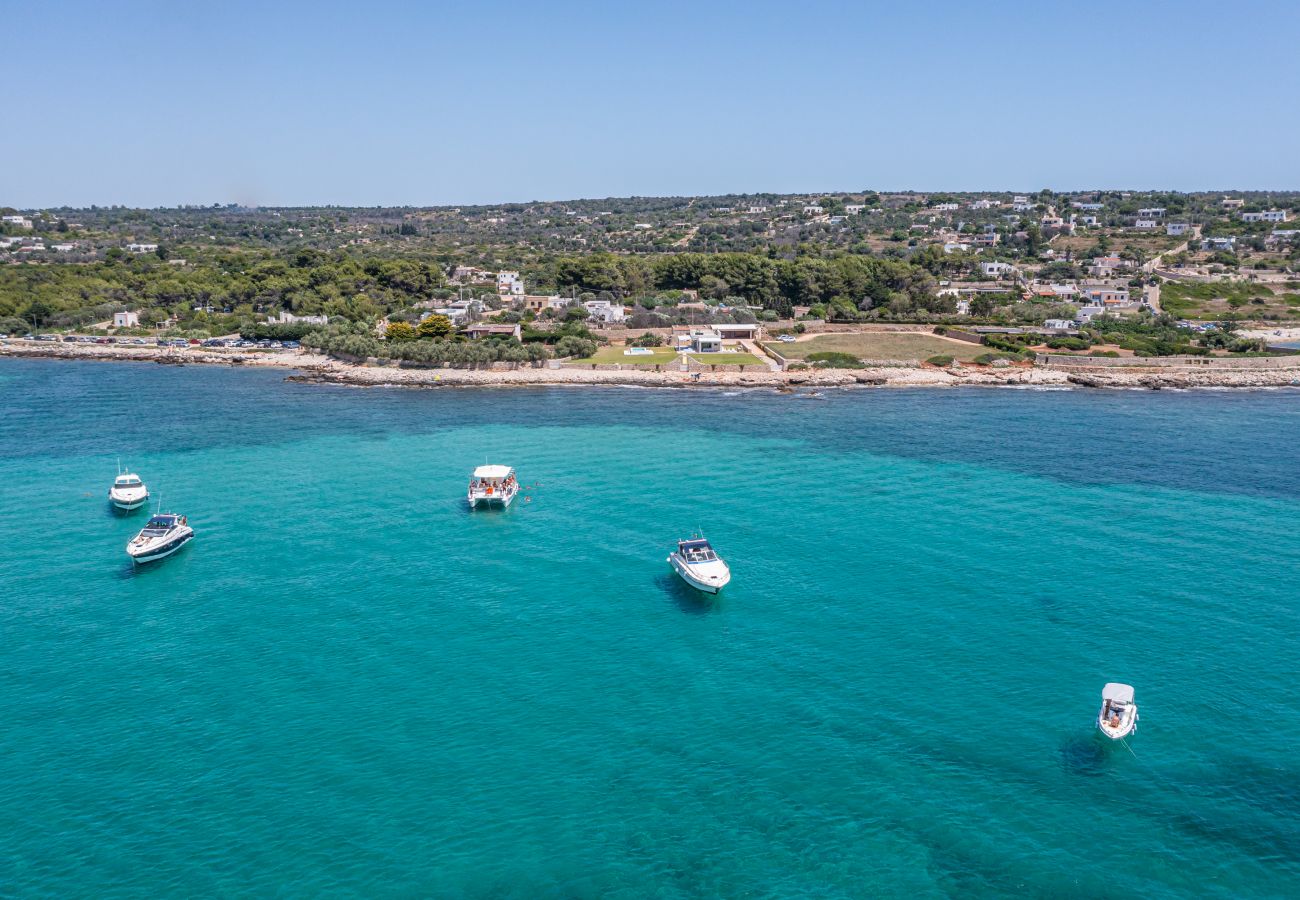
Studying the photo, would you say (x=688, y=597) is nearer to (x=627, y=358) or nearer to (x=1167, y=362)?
(x=627, y=358)

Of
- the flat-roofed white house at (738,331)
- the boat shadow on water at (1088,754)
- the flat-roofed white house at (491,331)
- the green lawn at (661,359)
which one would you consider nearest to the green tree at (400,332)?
the flat-roofed white house at (491,331)

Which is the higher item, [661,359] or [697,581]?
[661,359]

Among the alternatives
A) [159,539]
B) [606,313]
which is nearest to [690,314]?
[606,313]

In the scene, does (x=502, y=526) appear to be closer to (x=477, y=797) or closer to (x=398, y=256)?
(x=477, y=797)

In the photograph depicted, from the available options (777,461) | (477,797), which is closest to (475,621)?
(477,797)

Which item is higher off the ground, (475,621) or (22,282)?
(22,282)
